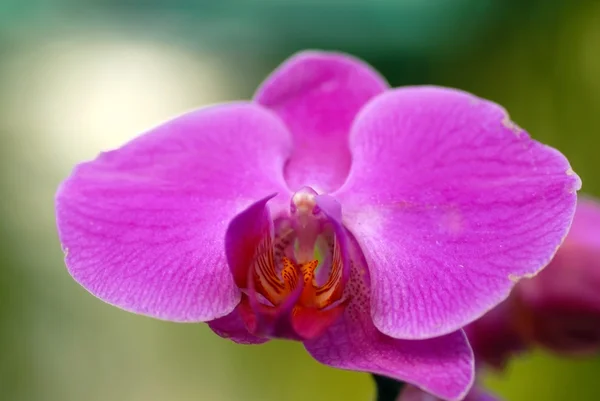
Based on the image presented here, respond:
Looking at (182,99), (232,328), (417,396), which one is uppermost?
(232,328)

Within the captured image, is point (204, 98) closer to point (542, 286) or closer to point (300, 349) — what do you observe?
point (300, 349)

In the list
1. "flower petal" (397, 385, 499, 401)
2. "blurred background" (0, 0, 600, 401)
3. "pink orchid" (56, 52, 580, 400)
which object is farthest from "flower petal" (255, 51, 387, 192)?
"blurred background" (0, 0, 600, 401)

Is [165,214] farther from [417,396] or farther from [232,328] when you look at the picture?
[417,396]

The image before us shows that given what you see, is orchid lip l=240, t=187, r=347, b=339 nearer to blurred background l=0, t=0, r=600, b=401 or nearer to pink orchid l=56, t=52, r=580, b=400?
pink orchid l=56, t=52, r=580, b=400

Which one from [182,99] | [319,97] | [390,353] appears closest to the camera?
[390,353]

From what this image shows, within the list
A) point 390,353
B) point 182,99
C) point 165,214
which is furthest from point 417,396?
point 182,99

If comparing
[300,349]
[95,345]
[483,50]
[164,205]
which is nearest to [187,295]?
[164,205]
